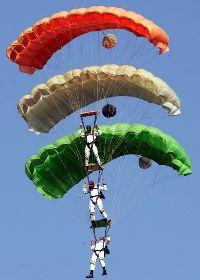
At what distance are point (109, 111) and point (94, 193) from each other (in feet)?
8.77

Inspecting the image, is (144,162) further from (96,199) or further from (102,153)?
(96,199)

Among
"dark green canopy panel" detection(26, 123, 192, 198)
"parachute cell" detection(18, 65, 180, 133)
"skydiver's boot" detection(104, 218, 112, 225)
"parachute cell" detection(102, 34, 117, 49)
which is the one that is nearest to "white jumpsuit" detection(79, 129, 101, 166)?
"dark green canopy panel" detection(26, 123, 192, 198)

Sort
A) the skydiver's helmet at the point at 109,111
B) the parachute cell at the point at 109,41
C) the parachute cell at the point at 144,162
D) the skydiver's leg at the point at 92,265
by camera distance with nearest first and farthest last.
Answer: the skydiver's leg at the point at 92,265, the skydiver's helmet at the point at 109,111, the parachute cell at the point at 109,41, the parachute cell at the point at 144,162

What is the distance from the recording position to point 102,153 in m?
46.0

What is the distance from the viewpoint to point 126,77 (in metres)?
44.7

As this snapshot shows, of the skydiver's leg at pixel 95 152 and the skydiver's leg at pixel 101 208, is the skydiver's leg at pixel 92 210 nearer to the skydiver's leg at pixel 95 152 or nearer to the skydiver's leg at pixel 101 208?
the skydiver's leg at pixel 101 208

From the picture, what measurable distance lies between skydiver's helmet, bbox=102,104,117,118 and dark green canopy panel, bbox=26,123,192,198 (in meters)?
0.36

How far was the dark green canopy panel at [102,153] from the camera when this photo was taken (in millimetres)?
45094

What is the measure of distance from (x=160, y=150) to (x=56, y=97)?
11.3 ft

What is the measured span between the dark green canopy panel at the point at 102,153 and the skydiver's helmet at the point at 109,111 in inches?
14.2

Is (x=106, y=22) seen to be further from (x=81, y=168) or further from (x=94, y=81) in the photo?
(x=81, y=168)

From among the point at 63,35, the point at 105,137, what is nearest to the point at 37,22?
the point at 63,35

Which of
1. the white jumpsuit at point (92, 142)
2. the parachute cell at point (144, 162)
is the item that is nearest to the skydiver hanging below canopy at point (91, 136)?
the white jumpsuit at point (92, 142)

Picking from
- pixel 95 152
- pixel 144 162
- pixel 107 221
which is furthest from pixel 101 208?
pixel 144 162
